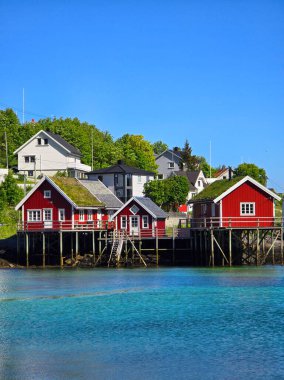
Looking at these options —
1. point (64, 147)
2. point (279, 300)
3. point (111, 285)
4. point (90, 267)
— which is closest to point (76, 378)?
point (279, 300)

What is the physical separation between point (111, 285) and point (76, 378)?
77.5 feet

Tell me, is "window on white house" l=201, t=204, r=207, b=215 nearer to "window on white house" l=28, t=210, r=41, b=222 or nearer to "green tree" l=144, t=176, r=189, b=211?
"window on white house" l=28, t=210, r=41, b=222

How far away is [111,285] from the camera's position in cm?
4612

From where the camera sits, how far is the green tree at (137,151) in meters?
114

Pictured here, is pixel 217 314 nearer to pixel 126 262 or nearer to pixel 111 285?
pixel 111 285

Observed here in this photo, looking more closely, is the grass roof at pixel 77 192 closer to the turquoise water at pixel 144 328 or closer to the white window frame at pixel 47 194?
the white window frame at pixel 47 194

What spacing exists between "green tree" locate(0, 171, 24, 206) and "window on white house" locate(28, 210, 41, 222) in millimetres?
16471

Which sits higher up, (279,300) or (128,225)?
(128,225)

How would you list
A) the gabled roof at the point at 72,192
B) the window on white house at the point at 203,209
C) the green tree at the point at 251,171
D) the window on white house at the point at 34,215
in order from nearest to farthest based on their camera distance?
the window on white house at the point at 203,209 → the gabled roof at the point at 72,192 → the window on white house at the point at 34,215 → the green tree at the point at 251,171

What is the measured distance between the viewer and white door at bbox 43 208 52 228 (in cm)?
6419

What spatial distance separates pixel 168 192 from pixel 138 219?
2654 cm

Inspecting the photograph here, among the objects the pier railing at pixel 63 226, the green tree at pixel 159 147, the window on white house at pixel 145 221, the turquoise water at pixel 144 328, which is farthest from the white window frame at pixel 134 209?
the green tree at pixel 159 147

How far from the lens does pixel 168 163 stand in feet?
399

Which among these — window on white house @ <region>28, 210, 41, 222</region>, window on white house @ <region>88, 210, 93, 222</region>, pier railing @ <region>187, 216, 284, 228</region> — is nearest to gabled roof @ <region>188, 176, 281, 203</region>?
pier railing @ <region>187, 216, 284, 228</region>
